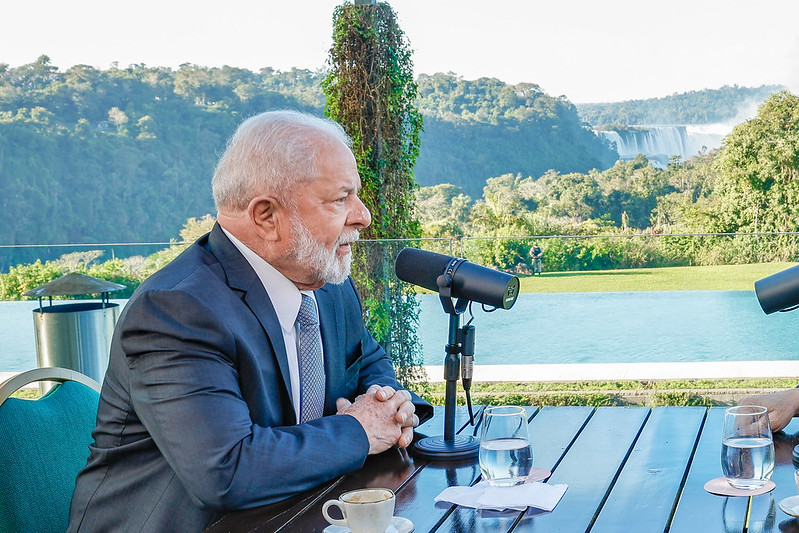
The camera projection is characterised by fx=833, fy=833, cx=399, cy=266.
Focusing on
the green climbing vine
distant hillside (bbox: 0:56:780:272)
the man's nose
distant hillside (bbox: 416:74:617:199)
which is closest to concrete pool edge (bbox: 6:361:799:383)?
the green climbing vine

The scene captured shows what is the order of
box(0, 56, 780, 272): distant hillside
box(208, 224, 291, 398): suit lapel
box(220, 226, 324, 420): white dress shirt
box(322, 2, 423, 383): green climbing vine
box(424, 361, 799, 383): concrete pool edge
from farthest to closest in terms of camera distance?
box(0, 56, 780, 272): distant hillside, box(322, 2, 423, 383): green climbing vine, box(424, 361, 799, 383): concrete pool edge, box(220, 226, 324, 420): white dress shirt, box(208, 224, 291, 398): suit lapel

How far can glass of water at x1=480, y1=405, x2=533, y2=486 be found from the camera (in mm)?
1268

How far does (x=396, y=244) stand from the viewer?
13.8 feet

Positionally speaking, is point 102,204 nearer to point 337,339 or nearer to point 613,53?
point 613,53

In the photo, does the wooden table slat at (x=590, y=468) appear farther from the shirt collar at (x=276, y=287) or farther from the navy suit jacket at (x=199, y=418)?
the shirt collar at (x=276, y=287)

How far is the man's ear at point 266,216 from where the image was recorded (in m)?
1.59

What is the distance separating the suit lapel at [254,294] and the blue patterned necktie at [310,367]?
0.09m

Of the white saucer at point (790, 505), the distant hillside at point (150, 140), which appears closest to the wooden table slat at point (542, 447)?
the white saucer at point (790, 505)

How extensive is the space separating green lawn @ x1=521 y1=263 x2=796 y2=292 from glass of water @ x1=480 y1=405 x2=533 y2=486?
3.16 metres

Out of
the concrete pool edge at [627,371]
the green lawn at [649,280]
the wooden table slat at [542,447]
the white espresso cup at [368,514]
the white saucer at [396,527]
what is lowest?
the concrete pool edge at [627,371]

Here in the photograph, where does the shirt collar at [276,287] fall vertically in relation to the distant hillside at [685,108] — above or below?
below

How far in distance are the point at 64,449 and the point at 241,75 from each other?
61.3ft

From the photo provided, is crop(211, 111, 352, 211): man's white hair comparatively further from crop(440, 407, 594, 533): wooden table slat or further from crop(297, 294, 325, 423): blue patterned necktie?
crop(440, 407, 594, 533): wooden table slat

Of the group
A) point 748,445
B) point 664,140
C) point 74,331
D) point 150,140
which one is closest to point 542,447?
point 748,445
